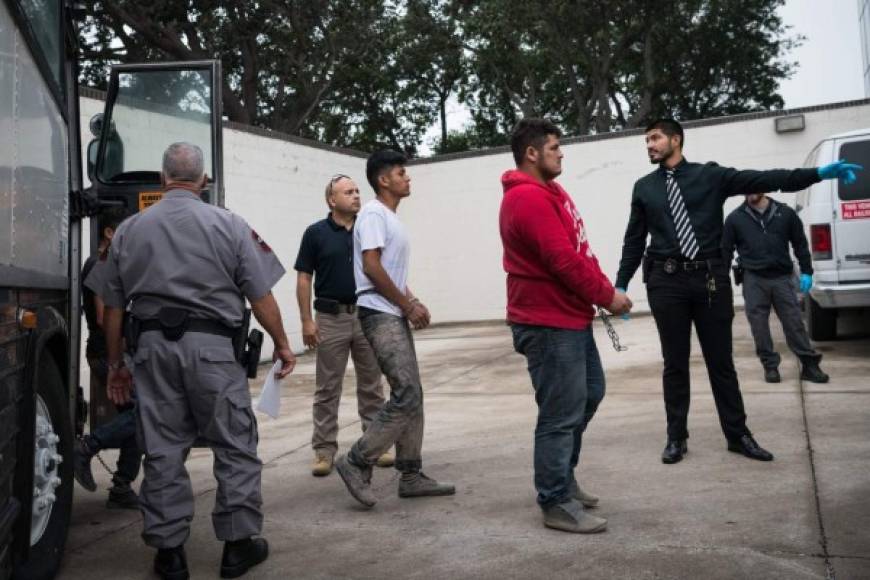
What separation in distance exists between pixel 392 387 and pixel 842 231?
555 centimetres

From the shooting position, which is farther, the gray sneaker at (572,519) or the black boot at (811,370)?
the black boot at (811,370)

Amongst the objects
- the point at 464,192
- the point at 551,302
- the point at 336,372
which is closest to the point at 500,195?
the point at 464,192

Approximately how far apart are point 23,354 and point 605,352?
29.6 ft

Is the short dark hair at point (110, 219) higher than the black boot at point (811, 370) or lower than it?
higher

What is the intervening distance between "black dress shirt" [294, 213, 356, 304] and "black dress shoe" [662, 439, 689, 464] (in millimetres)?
2064

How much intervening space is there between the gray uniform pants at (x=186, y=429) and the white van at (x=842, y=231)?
6.52m

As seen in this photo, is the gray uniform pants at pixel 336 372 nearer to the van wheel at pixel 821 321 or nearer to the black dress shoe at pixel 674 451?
the black dress shoe at pixel 674 451

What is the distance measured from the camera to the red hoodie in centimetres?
391

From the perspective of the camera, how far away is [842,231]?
8469 mm

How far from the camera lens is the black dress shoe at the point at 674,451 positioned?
5262 millimetres

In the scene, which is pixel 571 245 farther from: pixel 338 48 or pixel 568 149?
pixel 338 48

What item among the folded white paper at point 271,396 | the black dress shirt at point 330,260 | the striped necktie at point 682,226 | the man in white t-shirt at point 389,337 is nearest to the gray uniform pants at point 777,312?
the striped necktie at point 682,226

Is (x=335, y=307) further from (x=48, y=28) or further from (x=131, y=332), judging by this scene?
(x=48, y=28)

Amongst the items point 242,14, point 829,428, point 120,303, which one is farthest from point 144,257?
point 242,14
